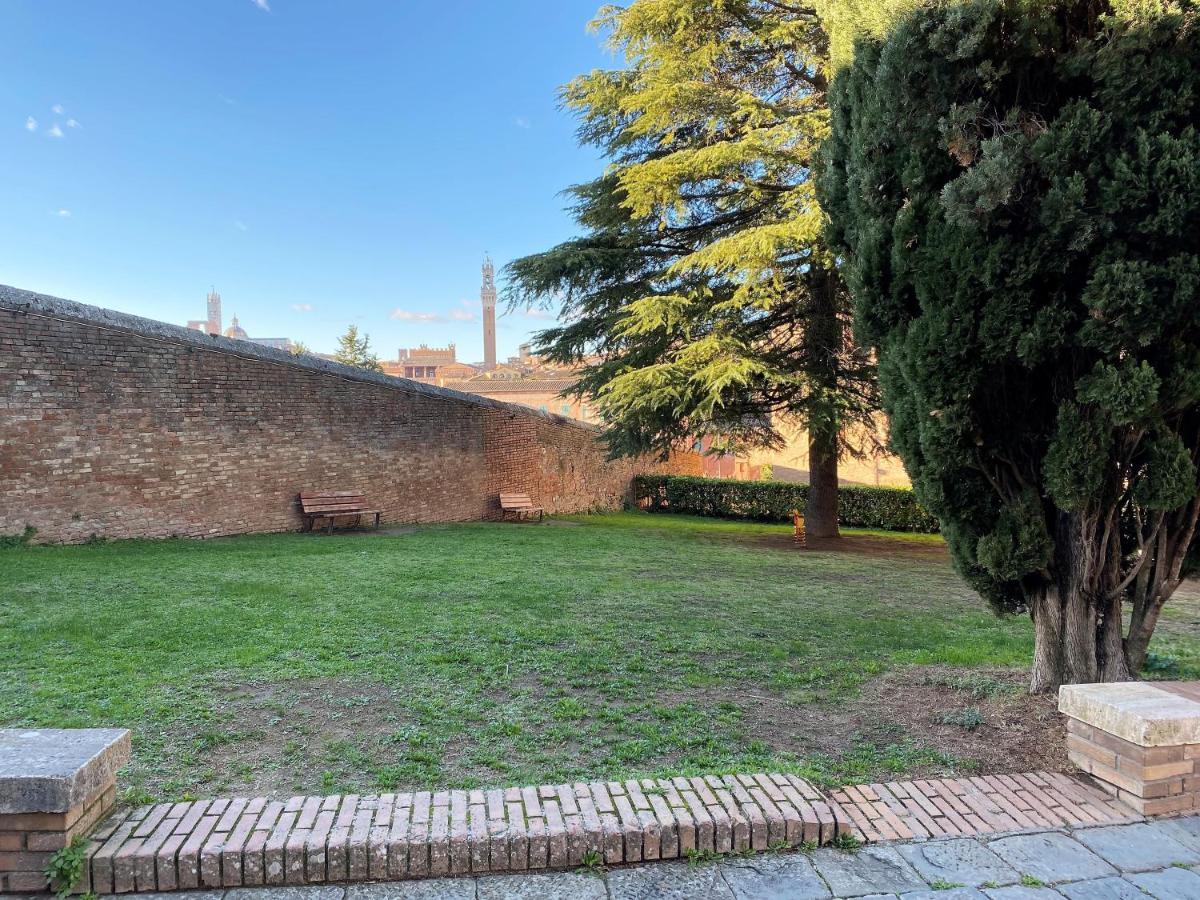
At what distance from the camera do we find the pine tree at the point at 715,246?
1012 cm

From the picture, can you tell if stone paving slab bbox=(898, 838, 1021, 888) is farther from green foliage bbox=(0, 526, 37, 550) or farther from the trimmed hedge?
the trimmed hedge

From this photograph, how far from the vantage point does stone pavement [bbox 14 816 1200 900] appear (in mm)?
2049

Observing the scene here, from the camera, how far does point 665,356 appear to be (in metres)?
11.9

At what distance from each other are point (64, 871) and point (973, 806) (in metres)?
3.00

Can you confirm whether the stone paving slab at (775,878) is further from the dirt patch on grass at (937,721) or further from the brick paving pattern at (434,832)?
the dirt patch on grass at (937,721)

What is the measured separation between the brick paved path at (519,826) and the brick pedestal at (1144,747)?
102 millimetres

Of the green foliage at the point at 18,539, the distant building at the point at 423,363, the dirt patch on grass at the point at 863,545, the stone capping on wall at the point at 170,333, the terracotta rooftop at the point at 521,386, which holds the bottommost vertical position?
the dirt patch on grass at the point at 863,545

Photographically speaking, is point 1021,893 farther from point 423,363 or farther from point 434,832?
point 423,363

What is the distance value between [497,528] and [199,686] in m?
9.49

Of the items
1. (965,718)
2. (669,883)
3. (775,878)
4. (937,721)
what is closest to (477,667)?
(669,883)

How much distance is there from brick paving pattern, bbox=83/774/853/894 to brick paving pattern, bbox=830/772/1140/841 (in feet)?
0.58

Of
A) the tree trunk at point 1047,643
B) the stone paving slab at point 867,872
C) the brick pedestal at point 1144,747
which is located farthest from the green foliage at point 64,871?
the tree trunk at point 1047,643

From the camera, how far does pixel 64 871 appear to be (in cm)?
201

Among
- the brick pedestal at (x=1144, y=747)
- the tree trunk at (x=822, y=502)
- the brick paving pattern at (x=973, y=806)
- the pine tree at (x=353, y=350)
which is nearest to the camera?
the brick paving pattern at (x=973, y=806)
